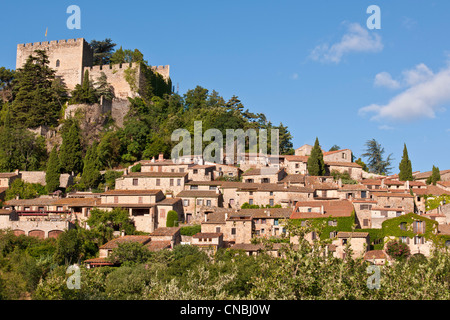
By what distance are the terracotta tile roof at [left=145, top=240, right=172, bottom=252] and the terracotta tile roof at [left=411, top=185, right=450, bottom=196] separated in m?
26.7

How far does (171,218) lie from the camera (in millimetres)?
48750

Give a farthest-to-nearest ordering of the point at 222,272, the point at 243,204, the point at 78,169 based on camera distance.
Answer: the point at 78,169 < the point at 243,204 < the point at 222,272

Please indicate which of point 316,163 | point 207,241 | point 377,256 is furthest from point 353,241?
point 316,163

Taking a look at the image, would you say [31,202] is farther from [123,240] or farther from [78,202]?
[123,240]

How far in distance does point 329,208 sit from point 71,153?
28.7 m

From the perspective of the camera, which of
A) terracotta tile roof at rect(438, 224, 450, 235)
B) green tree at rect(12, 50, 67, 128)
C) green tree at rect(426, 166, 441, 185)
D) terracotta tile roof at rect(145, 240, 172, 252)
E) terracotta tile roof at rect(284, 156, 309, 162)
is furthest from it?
green tree at rect(12, 50, 67, 128)

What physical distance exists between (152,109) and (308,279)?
2073 inches

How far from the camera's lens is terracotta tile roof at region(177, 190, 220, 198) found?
51156 millimetres

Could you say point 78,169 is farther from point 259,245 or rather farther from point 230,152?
point 259,245

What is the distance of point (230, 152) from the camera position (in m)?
63.6

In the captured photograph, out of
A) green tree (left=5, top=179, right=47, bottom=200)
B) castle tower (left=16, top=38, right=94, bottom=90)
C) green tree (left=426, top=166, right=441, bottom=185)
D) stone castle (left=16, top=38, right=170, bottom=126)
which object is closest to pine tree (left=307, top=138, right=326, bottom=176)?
green tree (left=426, top=166, right=441, bottom=185)

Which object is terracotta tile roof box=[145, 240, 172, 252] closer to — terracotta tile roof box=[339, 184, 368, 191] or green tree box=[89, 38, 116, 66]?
terracotta tile roof box=[339, 184, 368, 191]
